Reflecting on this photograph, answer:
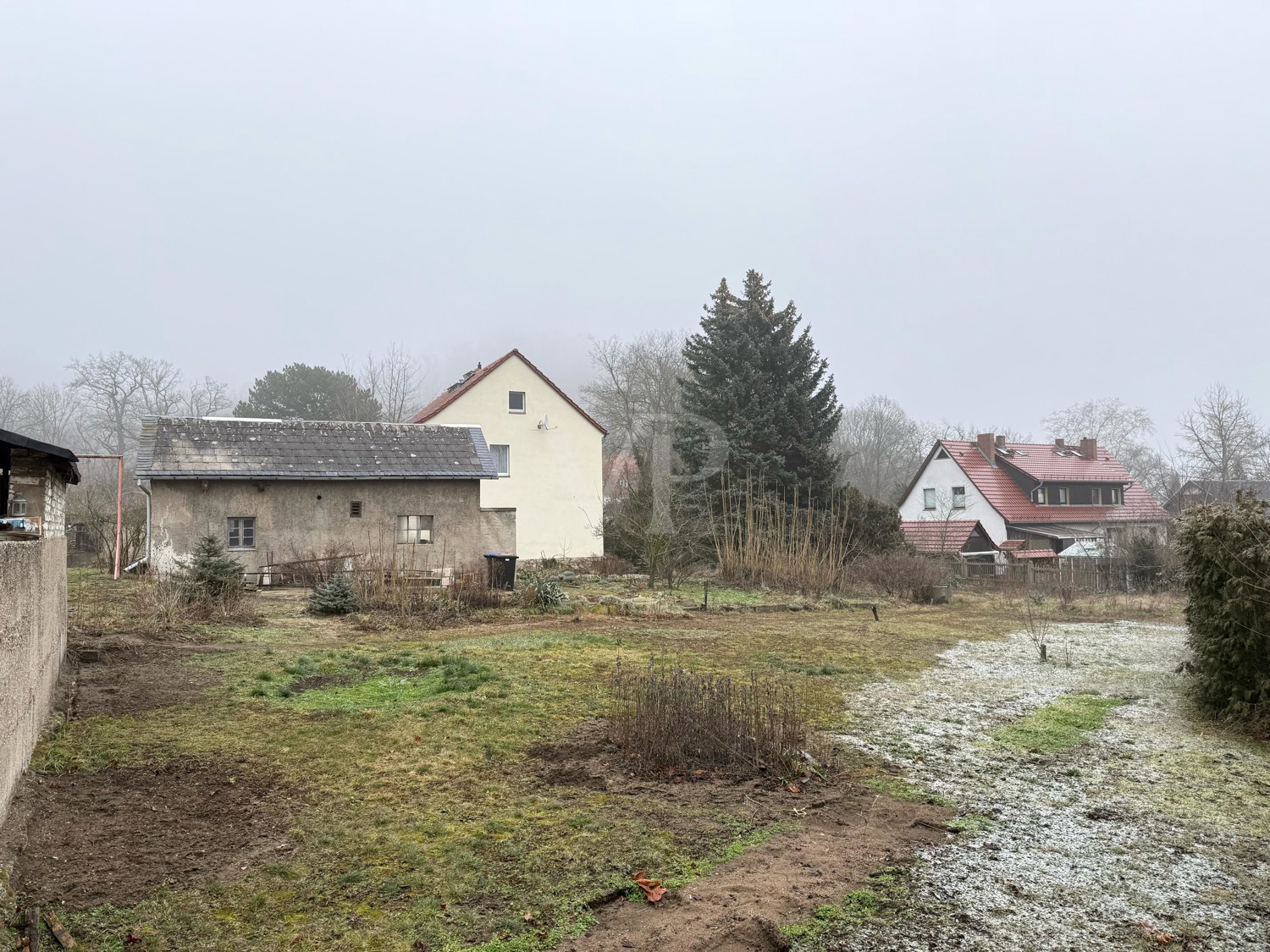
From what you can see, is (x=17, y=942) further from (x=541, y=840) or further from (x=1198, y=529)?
(x=1198, y=529)

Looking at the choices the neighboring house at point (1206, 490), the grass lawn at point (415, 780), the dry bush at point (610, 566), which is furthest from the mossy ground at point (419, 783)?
the neighboring house at point (1206, 490)

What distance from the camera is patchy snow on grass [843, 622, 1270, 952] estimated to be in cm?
388

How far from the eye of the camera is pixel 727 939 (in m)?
3.66

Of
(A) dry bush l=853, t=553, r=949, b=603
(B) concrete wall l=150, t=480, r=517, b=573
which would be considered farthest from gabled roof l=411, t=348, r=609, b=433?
(A) dry bush l=853, t=553, r=949, b=603

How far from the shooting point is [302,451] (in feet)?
70.4

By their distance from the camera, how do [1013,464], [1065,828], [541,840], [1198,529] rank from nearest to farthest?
[541,840] → [1065,828] → [1198,529] → [1013,464]

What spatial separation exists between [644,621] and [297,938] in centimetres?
1235

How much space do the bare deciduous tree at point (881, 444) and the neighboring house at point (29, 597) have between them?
169ft

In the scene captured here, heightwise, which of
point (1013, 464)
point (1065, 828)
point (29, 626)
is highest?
point (1013, 464)

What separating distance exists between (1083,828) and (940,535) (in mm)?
31086

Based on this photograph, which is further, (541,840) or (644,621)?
(644,621)

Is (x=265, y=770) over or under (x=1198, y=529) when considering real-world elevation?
under

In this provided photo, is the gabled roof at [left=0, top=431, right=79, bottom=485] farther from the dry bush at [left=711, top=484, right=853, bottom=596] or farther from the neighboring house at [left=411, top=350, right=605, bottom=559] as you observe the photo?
the neighboring house at [left=411, top=350, right=605, bottom=559]

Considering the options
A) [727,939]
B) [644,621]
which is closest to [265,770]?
[727,939]
